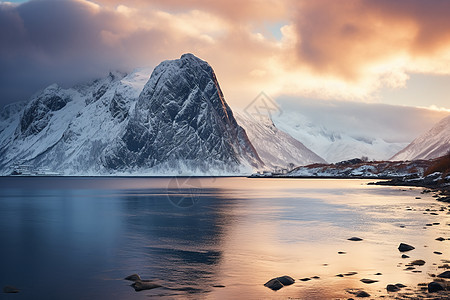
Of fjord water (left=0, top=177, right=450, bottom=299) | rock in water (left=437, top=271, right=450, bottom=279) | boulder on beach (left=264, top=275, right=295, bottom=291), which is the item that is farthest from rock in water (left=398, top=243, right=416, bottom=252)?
boulder on beach (left=264, top=275, right=295, bottom=291)

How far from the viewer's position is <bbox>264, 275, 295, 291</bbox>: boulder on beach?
24.0 m

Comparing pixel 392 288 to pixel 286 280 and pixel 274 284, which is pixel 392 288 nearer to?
pixel 286 280

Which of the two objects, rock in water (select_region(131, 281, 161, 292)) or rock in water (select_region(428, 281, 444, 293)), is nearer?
rock in water (select_region(428, 281, 444, 293))

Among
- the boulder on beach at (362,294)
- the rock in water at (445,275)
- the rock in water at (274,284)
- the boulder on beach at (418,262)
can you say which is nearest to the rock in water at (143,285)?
the rock in water at (274,284)

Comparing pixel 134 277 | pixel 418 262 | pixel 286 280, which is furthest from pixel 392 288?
pixel 134 277

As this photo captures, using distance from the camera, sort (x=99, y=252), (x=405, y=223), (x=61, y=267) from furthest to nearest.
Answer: (x=405, y=223), (x=99, y=252), (x=61, y=267)

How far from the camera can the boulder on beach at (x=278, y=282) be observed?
24031 millimetres

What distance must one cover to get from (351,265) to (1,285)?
2201 cm

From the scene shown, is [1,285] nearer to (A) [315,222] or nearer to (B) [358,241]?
(B) [358,241]

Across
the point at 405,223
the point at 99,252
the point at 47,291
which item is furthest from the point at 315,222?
the point at 47,291

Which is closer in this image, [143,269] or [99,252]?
[143,269]

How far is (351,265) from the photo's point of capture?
29.5 meters

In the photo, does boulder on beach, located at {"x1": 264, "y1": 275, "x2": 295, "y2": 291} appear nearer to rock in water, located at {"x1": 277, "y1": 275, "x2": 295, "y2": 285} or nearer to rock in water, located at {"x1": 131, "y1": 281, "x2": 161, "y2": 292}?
rock in water, located at {"x1": 277, "y1": 275, "x2": 295, "y2": 285}

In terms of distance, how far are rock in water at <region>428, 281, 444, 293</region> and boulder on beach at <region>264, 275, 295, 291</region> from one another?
7139 mm
